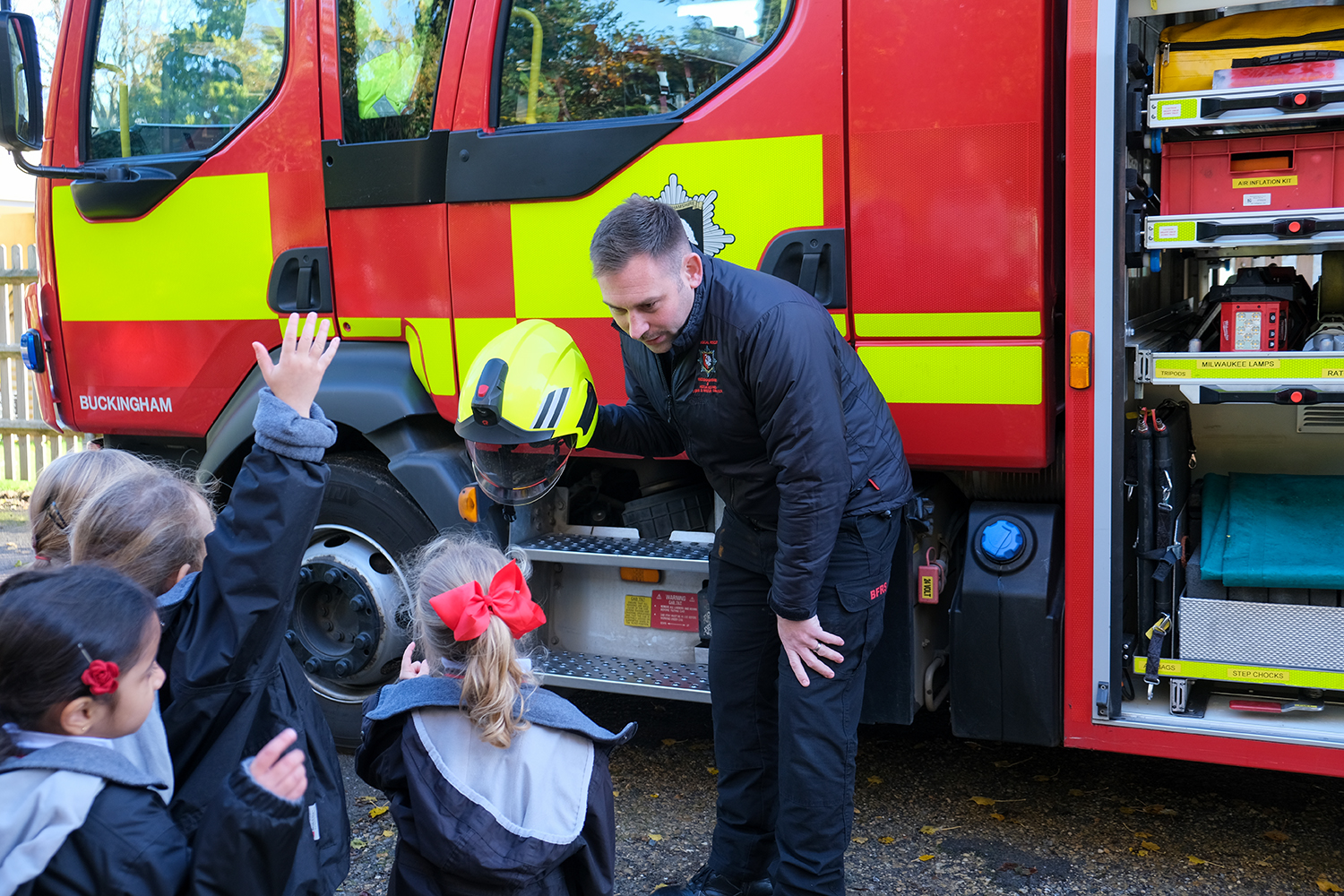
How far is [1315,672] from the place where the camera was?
108 inches

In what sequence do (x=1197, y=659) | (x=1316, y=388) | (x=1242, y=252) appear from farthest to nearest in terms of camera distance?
(x=1242, y=252) → (x=1197, y=659) → (x=1316, y=388)

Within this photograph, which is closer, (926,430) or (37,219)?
(926,430)

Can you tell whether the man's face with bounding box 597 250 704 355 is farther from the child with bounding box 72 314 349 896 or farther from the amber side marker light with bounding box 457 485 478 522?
the amber side marker light with bounding box 457 485 478 522

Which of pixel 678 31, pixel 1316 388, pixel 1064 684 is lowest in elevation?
pixel 1064 684

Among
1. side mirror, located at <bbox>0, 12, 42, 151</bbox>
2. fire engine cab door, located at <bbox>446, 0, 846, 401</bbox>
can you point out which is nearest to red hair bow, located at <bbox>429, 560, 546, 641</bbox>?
fire engine cab door, located at <bbox>446, 0, 846, 401</bbox>

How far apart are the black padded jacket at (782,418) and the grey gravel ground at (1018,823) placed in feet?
3.43

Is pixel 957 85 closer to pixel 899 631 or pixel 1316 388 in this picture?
pixel 1316 388

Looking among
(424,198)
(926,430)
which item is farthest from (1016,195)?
(424,198)

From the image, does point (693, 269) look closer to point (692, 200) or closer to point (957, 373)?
point (692, 200)

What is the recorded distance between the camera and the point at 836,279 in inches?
117

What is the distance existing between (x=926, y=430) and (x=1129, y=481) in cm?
52

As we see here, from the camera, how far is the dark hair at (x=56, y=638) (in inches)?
57.6

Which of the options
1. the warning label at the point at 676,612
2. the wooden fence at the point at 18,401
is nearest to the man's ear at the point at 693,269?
the warning label at the point at 676,612

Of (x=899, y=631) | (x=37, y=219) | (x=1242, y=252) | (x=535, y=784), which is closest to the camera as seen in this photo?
(x=535, y=784)
